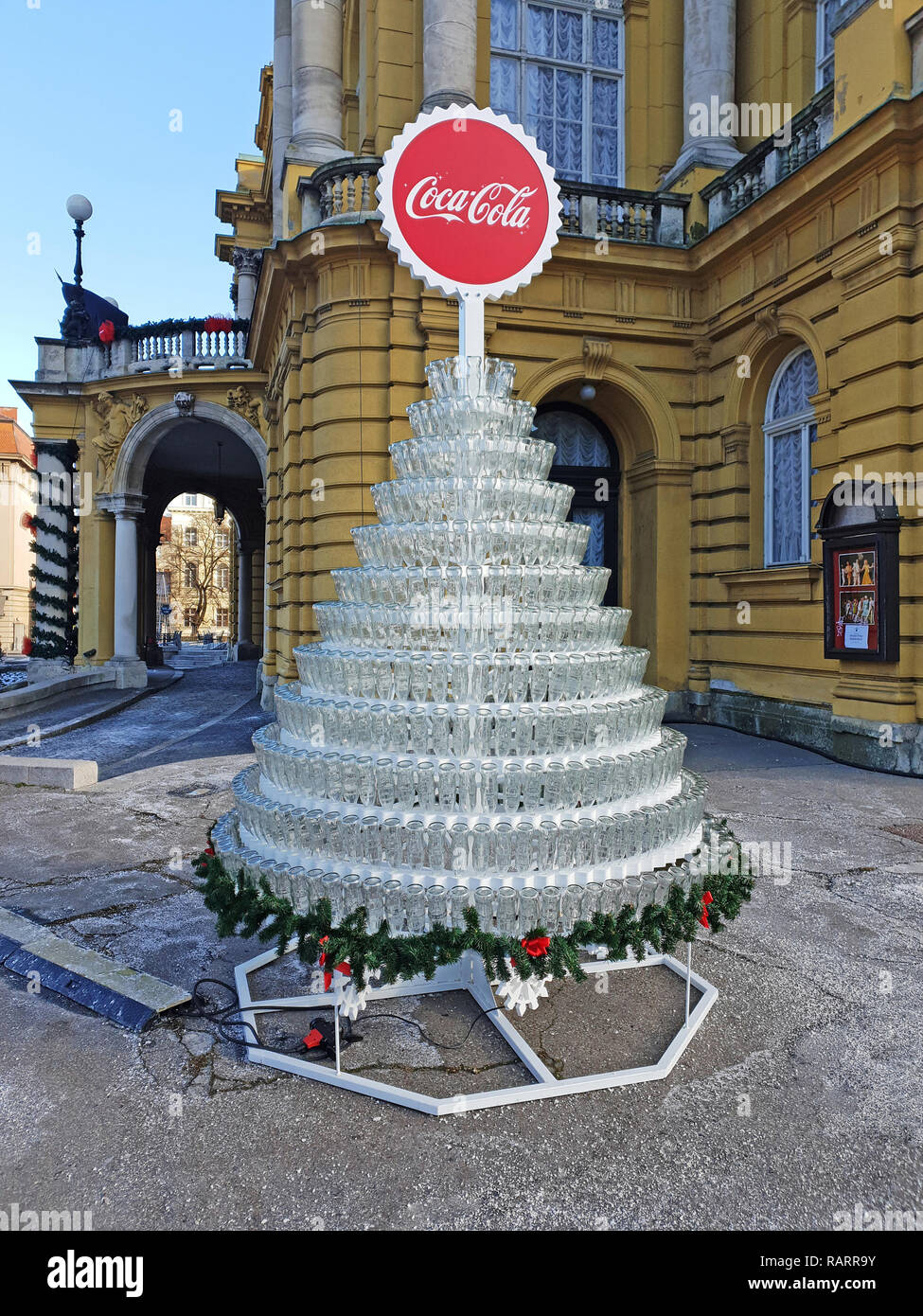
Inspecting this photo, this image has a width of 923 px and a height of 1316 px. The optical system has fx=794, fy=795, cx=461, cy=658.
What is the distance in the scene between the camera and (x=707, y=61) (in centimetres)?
1230

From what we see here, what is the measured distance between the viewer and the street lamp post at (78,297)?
18688 millimetres

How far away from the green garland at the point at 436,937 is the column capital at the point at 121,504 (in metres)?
17.4

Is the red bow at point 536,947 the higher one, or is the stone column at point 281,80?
the stone column at point 281,80

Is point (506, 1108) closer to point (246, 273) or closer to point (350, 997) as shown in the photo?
point (350, 997)

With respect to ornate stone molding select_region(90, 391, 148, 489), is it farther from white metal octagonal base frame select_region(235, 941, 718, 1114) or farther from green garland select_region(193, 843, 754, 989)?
green garland select_region(193, 843, 754, 989)

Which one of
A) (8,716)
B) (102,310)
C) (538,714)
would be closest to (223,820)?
(538,714)

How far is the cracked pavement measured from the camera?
7.27 feet

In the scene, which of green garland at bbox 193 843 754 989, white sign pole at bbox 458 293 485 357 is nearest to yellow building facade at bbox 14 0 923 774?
white sign pole at bbox 458 293 485 357

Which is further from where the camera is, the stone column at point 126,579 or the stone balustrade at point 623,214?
the stone column at point 126,579

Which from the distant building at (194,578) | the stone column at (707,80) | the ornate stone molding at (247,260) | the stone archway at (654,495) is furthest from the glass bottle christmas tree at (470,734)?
the distant building at (194,578)

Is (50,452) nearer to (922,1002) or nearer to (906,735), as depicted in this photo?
(906,735)

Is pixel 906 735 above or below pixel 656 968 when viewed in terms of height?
above

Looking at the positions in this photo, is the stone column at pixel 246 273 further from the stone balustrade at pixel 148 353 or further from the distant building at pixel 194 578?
the distant building at pixel 194 578

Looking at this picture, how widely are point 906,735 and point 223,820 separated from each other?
7440mm
